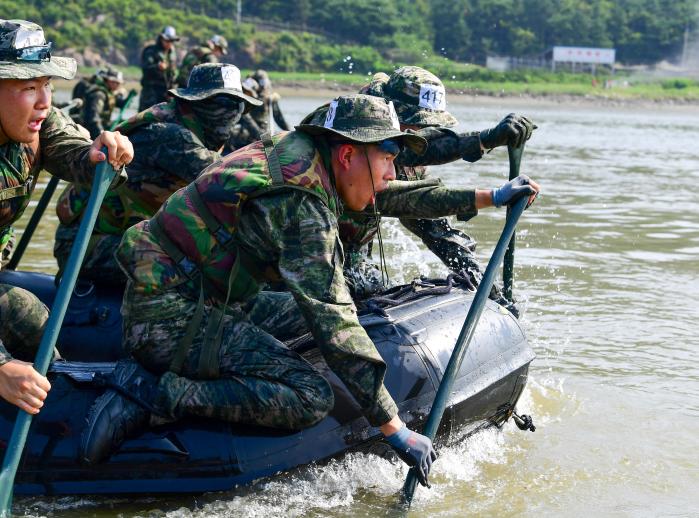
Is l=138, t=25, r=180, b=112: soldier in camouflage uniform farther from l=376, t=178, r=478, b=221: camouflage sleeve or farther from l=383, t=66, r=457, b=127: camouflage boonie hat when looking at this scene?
l=376, t=178, r=478, b=221: camouflage sleeve

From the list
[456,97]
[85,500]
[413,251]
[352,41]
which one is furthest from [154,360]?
[352,41]

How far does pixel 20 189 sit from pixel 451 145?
7.85 ft

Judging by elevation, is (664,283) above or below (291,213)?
below

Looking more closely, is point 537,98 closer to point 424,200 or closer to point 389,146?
point 424,200

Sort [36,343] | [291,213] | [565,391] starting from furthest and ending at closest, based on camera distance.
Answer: [565,391], [36,343], [291,213]

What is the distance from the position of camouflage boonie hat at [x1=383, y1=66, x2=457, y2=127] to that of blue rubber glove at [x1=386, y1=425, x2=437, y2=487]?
2286 mm

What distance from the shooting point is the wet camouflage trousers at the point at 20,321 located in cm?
502

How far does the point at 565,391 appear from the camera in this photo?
6.95m

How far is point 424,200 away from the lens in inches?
219

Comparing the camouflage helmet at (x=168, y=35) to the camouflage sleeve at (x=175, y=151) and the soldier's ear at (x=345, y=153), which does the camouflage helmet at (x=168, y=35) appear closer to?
the camouflage sleeve at (x=175, y=151)

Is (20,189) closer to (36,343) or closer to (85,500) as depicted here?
(36,343)

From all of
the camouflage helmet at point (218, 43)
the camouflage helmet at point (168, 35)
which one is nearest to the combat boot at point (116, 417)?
the camouflage helmet at point (218, 43)

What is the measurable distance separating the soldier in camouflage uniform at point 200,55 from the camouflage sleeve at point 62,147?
8195 millimetres

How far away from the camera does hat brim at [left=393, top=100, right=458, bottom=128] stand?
20.7ft
